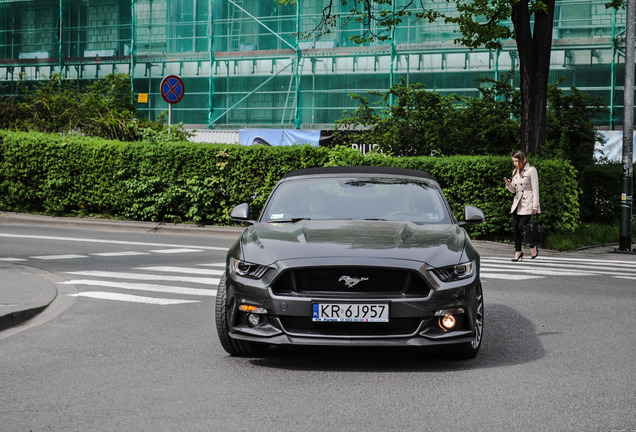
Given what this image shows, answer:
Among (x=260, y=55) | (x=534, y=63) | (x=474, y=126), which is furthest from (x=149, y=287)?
(x=260, y=55)

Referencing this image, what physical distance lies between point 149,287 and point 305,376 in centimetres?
585

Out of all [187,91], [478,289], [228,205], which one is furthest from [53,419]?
[187,91]

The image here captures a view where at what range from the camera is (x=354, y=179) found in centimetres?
846

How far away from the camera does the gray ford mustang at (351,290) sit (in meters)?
6.62

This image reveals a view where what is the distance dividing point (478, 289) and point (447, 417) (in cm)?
180

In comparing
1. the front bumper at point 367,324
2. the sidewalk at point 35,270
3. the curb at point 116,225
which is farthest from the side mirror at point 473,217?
the curb at point 116,225

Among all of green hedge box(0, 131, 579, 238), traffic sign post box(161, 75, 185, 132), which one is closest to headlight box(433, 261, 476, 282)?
green hedge box(0, 131, 579, 238)

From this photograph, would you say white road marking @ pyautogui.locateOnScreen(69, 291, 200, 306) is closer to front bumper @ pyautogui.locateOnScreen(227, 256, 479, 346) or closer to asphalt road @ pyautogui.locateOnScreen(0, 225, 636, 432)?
asphalt road @ pyautogui.locateOnScreen(0, 225, 636, 432)

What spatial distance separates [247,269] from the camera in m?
6.93

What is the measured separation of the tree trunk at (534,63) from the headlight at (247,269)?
14.7 m

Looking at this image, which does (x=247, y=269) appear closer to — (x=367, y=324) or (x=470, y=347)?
(x=367, y=324)

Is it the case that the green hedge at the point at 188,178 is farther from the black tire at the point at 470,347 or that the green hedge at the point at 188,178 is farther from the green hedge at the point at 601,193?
the black tire at the point at 470,347

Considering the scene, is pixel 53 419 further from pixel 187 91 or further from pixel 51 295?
pixel 187 91

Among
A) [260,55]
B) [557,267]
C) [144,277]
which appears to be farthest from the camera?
[260,55]
